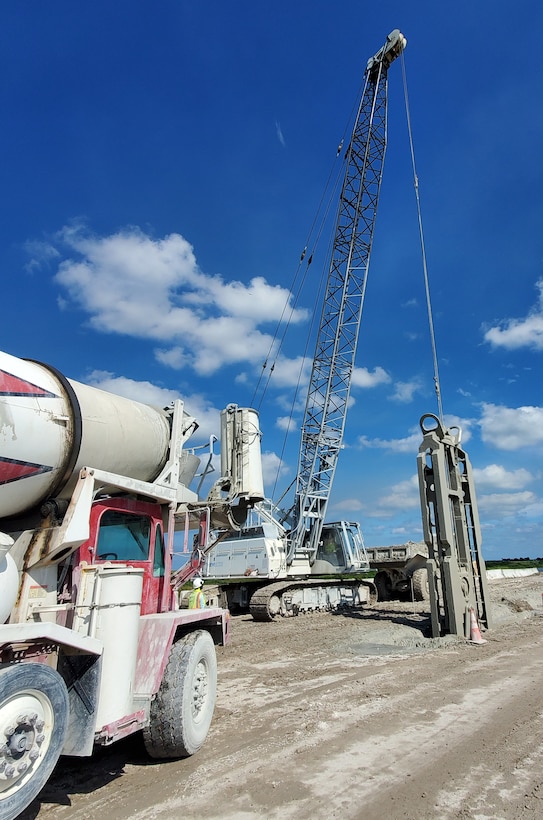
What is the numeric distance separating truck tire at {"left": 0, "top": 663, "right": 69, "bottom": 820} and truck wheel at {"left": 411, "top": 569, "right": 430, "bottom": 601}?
1889 centimetres

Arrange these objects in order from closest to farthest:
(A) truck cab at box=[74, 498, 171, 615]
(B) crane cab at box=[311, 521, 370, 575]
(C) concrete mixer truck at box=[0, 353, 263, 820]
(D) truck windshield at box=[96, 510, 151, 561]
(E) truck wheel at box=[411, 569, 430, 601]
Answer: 1. (C) concrete mixer truck at box=[0, 353, 263, 820]
2. (A) truck cab at box=[74, 498, 171, 615]
3. (D) truck windshield at box=[96, 510, 151, 561]
4. (E) truck wheel at box=[411, 569, 430, 601]
5. (B) crane cab at box=[311, 521, 370, 575]

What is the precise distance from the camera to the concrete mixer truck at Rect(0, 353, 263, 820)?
3363 mm

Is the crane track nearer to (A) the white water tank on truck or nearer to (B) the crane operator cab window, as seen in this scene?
(B) the crane operator cab window

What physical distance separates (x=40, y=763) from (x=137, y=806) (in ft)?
4.51

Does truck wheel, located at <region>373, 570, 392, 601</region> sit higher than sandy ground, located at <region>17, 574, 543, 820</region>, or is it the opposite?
truck wheel, located at <region>373, 570, 392, 601</region>

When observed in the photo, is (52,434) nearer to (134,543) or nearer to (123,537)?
(123,537)

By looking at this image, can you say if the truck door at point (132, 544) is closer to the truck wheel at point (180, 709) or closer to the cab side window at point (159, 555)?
the cab side window at point (159, 555)

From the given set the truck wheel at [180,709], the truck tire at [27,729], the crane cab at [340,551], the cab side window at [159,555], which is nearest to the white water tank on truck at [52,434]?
the cab side window at [159,555]

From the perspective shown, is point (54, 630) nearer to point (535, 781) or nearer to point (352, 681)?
point (535, 781)

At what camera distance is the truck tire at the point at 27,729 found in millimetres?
3088

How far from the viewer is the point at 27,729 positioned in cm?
324

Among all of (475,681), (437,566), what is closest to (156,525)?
(475,681)

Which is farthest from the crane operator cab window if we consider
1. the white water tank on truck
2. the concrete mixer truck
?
the white water tank on truck

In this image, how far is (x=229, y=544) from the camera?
22.7 m
